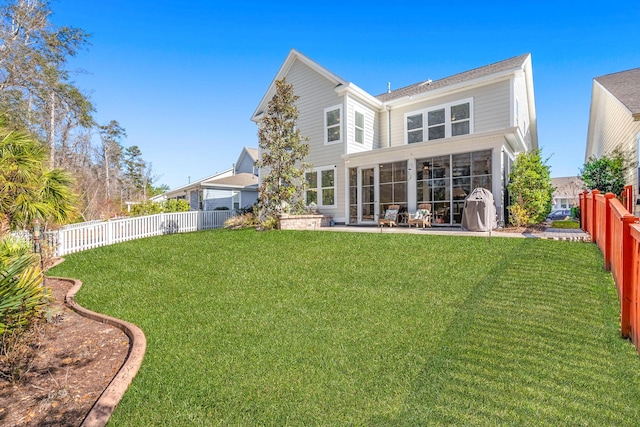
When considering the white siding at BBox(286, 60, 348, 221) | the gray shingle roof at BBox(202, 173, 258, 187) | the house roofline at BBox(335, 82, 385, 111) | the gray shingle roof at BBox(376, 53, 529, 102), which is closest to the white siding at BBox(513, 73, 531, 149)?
the gray shingle roof at BBox(376, 53, 529, 102)

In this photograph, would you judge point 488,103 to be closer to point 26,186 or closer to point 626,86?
point 626,86

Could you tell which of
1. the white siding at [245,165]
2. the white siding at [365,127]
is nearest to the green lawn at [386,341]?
the white siding at [365,127]

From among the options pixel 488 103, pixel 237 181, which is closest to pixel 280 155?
pixel 488 103

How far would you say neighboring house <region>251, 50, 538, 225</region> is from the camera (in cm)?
1052

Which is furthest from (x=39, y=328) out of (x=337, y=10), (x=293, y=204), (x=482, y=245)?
(x=337, y=10)

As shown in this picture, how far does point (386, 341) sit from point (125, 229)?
11.8 m

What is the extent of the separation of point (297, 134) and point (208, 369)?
1044cm

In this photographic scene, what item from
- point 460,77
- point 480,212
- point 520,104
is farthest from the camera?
point 460,77

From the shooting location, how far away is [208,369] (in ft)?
9.55

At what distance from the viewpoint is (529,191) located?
31.0ft

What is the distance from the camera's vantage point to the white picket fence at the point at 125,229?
978 centimetres

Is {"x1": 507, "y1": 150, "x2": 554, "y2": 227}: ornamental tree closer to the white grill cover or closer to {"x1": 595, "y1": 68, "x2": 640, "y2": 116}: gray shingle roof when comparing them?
the white grill cover

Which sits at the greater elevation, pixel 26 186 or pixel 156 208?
pixel 26 186

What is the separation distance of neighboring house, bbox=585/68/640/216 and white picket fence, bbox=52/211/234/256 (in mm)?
16473
